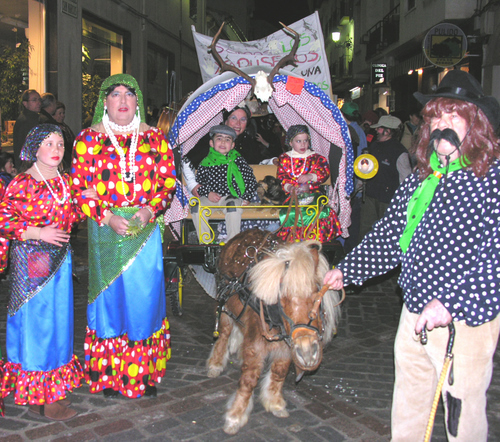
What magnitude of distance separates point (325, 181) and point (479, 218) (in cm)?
385

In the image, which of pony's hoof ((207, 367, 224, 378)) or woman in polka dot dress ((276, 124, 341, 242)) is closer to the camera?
pony's hoof ((207, 367, 224, 378))

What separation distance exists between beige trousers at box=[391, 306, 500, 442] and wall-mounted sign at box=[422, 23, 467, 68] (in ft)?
30.6

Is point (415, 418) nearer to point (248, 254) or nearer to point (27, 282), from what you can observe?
point (248, 254)

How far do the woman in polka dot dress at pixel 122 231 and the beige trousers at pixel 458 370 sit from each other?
2.00 meters

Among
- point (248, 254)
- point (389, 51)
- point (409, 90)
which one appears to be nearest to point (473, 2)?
point (409, 90)

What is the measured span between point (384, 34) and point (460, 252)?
22752mm

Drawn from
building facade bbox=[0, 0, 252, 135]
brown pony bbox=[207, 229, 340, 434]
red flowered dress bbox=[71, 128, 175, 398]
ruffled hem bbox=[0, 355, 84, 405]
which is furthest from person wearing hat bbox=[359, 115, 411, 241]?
ruffled hem bbox=[0, 355, 84, 405]

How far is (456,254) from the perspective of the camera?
7.70ft

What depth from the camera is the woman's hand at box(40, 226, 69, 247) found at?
11.5 ft

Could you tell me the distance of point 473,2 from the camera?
1522 cm

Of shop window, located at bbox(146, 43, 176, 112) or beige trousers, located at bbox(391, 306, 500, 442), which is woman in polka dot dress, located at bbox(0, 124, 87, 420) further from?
shop window, located at bbox(146, 43, 176, 112)

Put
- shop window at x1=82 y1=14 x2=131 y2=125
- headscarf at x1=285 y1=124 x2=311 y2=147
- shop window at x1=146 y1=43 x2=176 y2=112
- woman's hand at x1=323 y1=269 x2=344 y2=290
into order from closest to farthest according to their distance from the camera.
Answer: woman's hand at x1=323 y1=269 x2=344 y2=290 < headscarf at x1=285 y1=124 x2=311 y2=147 < shop window at x1=82 y1=14 x2=131 y2=125 < shop window at x1=146 y1=43 x2=176 y2=112

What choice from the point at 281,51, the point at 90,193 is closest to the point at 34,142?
the point at 90,193

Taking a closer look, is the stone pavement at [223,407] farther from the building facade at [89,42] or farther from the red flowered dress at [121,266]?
the building facade at [89,42]
